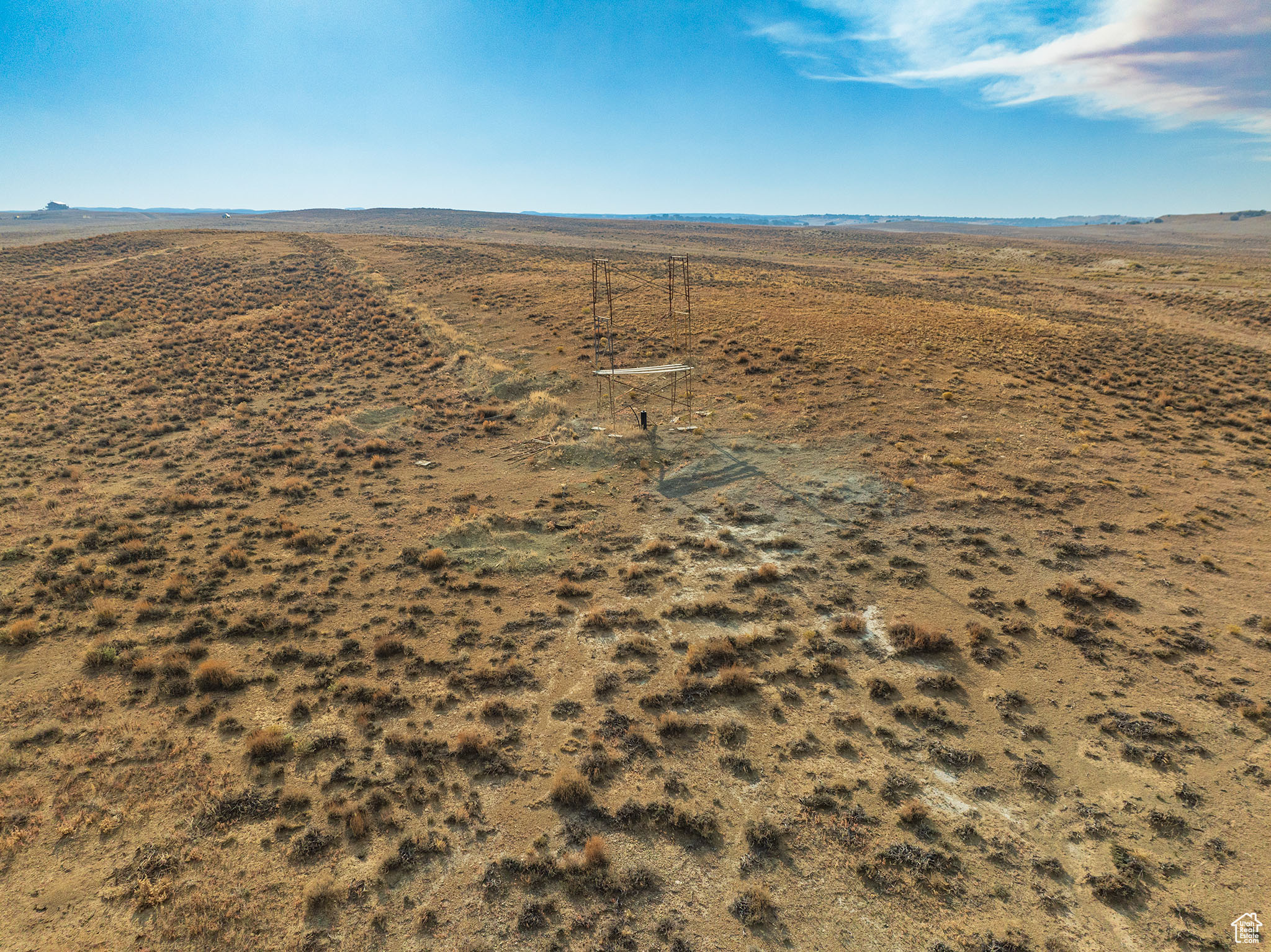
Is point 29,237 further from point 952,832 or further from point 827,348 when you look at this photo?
point 952,832

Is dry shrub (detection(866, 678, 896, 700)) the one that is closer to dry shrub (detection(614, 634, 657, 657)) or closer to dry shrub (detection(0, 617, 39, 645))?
dry shrub (detection(614, 634, 657, 657))

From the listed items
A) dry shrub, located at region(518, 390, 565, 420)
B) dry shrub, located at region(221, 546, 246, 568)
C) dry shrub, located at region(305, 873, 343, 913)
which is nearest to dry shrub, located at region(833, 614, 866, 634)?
dry shrub, located at region(305, 873, 343, 913)

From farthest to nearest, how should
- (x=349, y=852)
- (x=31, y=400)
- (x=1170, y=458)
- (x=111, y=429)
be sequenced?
(x=31, y=400) < (x=111, y=429) < (x=1170, y=458) < (x=349, y=852)

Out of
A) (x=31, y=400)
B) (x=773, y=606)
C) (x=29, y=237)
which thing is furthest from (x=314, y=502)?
(x=29, y=237)

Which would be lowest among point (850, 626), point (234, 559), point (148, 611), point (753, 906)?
point (753, 906)
